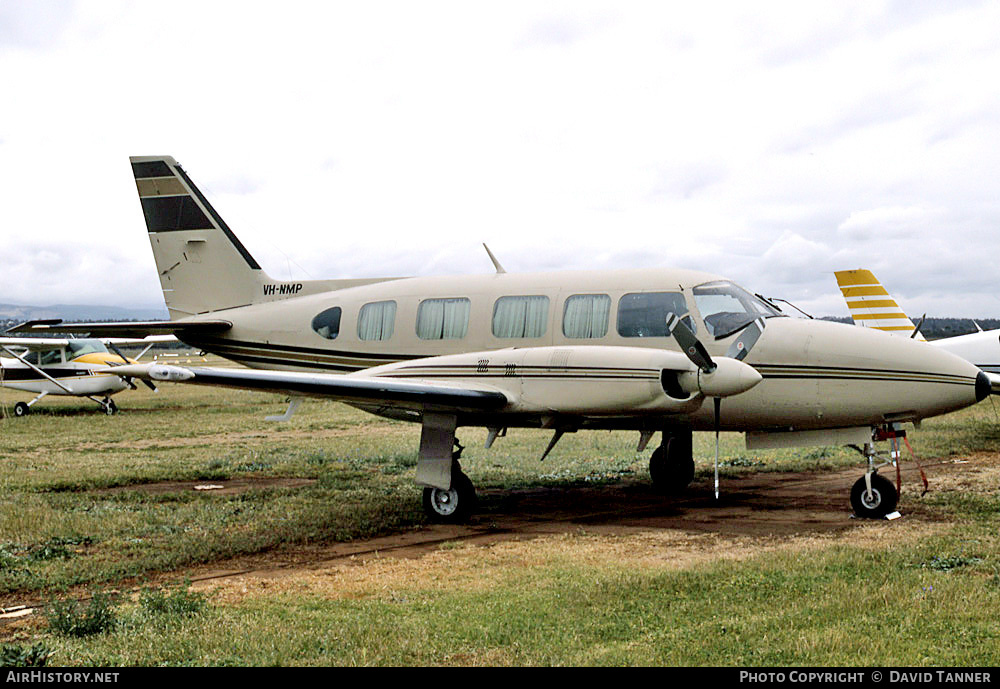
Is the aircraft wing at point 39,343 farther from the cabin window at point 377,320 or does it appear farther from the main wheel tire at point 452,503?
the main wheel tire at point 452,503

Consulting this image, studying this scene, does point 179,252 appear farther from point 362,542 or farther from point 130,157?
point 362,542

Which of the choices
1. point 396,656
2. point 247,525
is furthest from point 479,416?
point 396,656

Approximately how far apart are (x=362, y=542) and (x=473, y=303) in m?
3.91

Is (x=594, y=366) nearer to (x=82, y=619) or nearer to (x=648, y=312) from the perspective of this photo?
(x=648, y=312)

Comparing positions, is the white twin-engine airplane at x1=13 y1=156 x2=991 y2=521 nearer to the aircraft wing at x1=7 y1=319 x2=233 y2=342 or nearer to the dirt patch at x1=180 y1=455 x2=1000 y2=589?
the aircraft wing at x1=7 y1=319 x2=233 y2=342

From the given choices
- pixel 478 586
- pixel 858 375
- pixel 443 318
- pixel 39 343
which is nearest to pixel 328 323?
pixel 443 318

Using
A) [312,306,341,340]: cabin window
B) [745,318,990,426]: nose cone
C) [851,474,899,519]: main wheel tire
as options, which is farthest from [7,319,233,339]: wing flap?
[851,474,899,519]: main wheel tire

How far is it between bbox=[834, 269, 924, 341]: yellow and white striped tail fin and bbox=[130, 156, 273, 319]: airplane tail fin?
23117mm

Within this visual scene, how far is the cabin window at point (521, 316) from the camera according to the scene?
1151 cm

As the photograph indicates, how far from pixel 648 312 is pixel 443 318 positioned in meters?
3.04

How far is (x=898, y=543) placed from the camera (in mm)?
8398

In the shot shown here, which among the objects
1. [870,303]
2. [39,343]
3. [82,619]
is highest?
[870,303]

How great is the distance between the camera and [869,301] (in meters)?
30.2

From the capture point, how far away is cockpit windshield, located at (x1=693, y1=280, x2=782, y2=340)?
10586 mm
